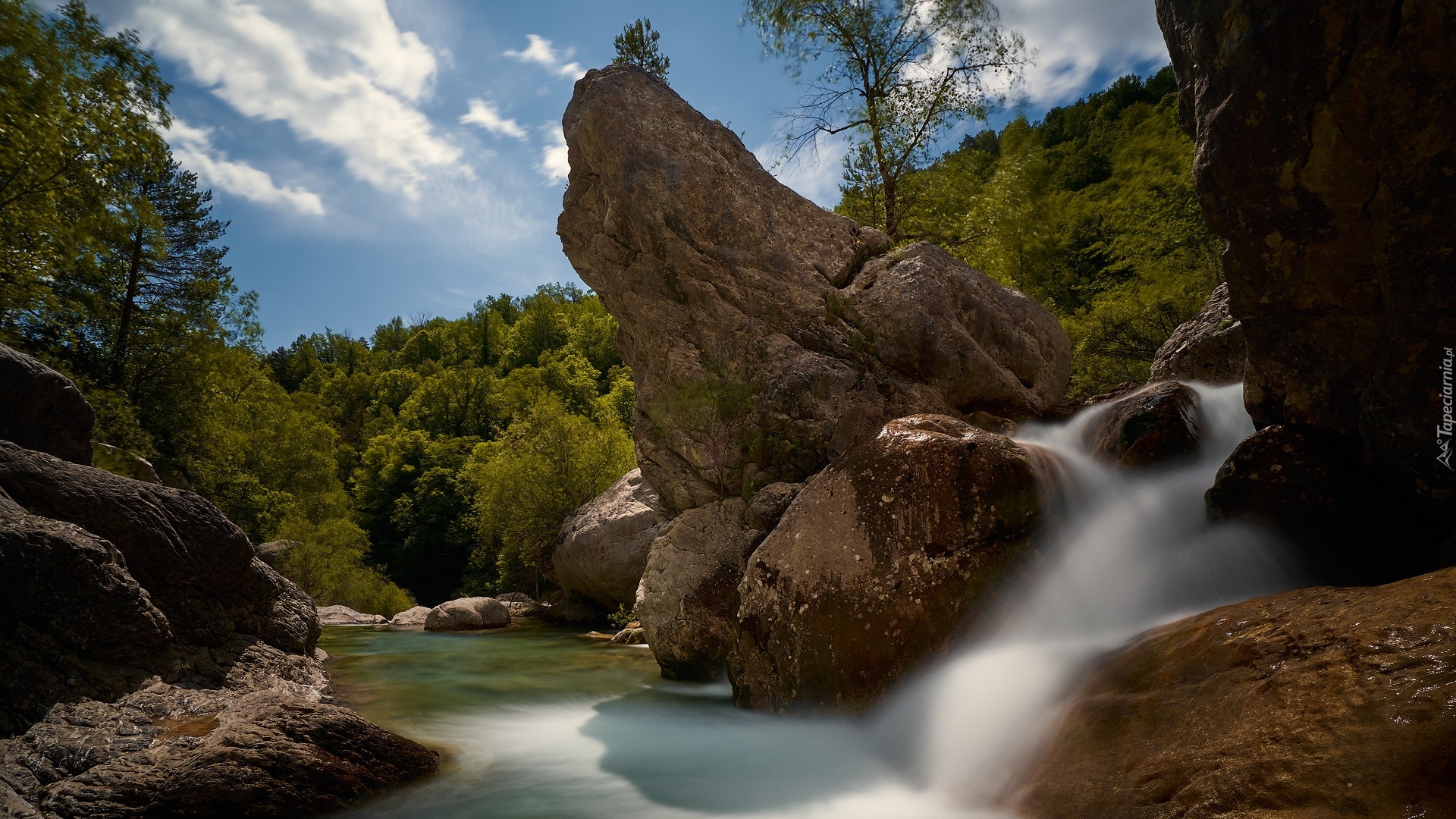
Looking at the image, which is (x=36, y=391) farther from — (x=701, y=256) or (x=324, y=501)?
A: (x=324, y=501)

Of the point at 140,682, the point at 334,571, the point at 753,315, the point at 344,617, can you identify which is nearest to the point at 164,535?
the point at 140,682

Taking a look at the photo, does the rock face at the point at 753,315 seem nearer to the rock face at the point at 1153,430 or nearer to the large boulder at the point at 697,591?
the large boulder at the point at 697,591

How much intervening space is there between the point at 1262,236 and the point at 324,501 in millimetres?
43651

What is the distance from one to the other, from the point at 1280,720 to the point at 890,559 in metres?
3.76

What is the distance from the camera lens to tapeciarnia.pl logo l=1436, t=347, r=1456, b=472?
5.01 metres

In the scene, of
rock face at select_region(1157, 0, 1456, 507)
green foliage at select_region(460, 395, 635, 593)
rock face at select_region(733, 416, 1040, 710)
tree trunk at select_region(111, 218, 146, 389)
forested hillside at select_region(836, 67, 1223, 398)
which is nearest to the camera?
rock face at select_region(1157, 0, 1456, 507)

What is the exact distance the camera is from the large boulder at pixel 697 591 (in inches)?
400

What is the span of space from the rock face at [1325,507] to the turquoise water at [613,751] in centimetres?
395

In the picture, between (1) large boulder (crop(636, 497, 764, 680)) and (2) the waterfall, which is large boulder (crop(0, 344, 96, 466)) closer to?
(1) large boulder (crop(636, 497, 764, 680))

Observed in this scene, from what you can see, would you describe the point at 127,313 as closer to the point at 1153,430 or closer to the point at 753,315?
the point at 753,315

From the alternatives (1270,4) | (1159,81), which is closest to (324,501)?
(1270,4)

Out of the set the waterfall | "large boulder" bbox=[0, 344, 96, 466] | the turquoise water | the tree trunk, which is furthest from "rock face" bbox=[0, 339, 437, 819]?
the tree trunk

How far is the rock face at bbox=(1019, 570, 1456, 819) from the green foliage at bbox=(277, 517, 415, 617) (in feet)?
98.9

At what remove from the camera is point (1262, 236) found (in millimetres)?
5672
